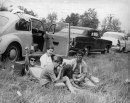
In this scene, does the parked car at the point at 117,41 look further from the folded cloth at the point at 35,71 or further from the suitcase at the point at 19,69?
the suitcase at the point at 19,69

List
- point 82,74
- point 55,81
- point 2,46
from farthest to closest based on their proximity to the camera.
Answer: point 2,46 → point 82,74 → point 55,81

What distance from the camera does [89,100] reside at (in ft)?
14.3

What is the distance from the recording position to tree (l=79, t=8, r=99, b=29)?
30.1 meters

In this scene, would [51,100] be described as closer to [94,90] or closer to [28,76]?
[94,90]

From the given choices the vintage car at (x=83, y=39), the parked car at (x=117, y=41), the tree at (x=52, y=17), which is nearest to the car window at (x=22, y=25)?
the vintage car at (x=83, y=39)

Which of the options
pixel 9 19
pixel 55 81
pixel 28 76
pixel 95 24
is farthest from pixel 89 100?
pixel 95 24

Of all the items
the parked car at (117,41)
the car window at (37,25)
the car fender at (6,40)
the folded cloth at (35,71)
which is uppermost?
the car window at (37,25)

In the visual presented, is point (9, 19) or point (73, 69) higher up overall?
point (9, 19)

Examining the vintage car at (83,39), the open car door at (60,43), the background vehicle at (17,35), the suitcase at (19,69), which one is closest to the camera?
the suitcase at (19,69)

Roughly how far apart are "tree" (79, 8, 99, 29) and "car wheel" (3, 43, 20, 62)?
23.0 m

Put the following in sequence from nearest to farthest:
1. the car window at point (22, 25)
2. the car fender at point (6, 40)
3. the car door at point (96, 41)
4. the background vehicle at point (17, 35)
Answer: the car fender at point (6, 40) → the background vehicle at point (17, 35) → the car window at point (22, 25) → the car door at point (96, 41)

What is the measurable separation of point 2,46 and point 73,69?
2.18 meters

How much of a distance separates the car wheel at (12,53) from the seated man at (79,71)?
2.00 metres

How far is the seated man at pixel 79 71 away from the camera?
5.76 meters
